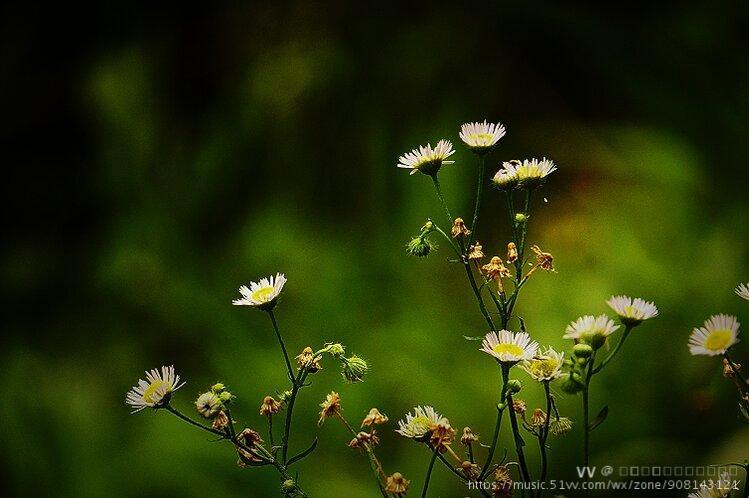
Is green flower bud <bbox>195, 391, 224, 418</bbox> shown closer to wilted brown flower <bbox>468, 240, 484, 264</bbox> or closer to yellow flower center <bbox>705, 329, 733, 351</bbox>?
wilted brown flower <bbox>468, 240, 484, 264</bbox>

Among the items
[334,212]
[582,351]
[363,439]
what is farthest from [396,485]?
[334,212]

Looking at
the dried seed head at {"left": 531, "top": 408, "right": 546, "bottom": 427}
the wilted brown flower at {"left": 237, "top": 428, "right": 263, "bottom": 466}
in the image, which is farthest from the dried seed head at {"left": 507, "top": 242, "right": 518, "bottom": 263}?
the wilted brown flower at {"left": 237, "top": 428, "right": 263, "bottom": 466}

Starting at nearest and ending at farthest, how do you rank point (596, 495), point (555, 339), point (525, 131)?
point (596, 495)
point (555, 339)
point (525, 131)

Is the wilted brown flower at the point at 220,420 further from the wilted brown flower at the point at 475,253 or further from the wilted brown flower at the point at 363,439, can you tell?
the wilted brown flower at the point at 475,253

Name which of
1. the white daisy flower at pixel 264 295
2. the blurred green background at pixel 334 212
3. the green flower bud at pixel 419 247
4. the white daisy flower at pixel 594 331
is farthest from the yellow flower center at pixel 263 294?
the blurred green background at pixel 334 212

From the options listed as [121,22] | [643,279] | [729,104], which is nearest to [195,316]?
[121,22]

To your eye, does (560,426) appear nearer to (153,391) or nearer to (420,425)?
(420,425)

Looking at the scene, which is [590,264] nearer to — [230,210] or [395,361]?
[395,361]
